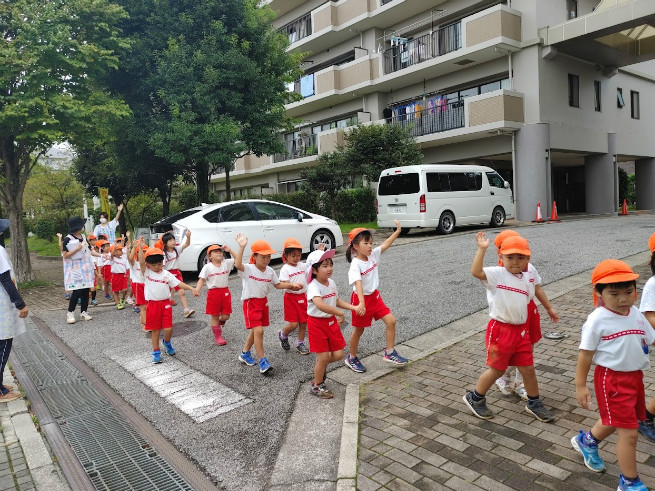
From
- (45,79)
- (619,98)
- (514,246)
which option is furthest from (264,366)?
(619,98)

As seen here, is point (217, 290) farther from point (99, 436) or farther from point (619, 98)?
point (619, 98)

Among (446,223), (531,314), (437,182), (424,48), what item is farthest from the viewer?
(424,48)

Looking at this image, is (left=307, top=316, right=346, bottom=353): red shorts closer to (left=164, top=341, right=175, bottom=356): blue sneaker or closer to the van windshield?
(left=164, top=341, right=175, bottom=356): blue sneaker

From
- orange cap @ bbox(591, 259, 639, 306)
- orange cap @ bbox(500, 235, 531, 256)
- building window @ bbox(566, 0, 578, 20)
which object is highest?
building window @ bbox(566, 0, 578, 20)

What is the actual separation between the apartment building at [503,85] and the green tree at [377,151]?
253 centimetres

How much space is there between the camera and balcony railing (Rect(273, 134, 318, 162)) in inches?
1026

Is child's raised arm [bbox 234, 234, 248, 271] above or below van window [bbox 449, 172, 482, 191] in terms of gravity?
below

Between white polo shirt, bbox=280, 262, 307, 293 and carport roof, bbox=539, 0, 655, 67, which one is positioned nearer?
white polo shirt, bbox=280, 262, 307, 293

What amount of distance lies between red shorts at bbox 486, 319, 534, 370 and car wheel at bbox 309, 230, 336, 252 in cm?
830

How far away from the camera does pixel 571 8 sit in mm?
19875

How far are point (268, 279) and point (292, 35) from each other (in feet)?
87.3

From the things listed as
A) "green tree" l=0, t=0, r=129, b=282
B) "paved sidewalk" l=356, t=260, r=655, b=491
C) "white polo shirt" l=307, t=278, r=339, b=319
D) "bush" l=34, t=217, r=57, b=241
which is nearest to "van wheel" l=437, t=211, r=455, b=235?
"green tree" l=0, t=0, r=129, b=282

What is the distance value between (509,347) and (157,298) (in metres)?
3.76

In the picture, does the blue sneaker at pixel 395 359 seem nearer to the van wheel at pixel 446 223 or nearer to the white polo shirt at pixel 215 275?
the white polo shirt at pixel 215 275
